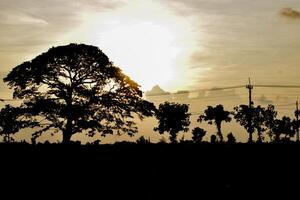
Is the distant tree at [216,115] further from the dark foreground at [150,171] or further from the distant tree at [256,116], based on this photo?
the dark foreground at [150,171]

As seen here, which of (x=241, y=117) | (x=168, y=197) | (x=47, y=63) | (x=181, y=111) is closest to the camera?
(x=168, y=197)

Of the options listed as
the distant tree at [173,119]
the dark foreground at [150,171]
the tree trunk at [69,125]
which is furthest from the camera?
the distant tree at [173,119]

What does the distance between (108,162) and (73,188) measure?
119cm

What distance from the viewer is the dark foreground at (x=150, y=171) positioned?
441 inches

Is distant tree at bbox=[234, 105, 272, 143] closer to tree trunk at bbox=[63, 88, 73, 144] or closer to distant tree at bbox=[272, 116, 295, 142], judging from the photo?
distant tree at bbox=[272, 116, 295, 142]

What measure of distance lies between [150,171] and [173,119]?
7676 cm

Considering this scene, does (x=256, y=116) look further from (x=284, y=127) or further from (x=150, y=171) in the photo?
(x=150, y=171)

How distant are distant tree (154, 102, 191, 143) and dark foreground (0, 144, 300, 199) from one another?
238 feet

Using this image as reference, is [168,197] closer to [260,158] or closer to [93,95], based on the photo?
[260,158]

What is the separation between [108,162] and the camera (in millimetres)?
11883

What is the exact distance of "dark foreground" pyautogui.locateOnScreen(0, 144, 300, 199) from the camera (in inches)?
441

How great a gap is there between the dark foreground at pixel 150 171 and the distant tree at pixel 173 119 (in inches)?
2861

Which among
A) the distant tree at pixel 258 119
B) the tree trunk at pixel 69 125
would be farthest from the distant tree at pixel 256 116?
the tree trunk at pixel 69 125

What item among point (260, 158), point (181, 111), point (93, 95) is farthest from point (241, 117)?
point (260, 158)
